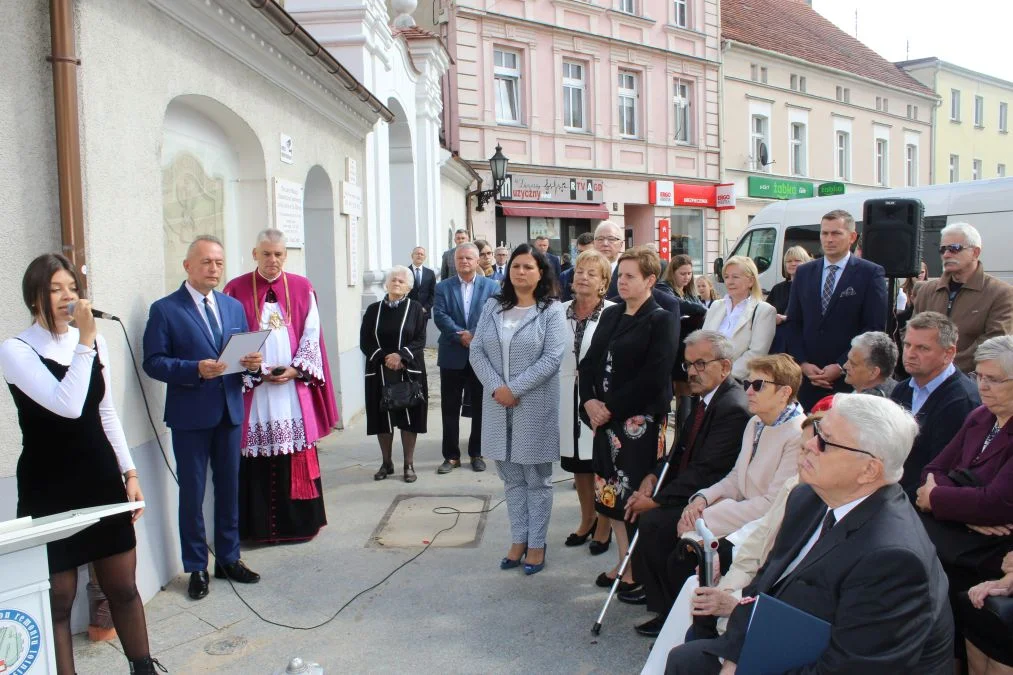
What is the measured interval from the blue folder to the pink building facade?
59.9 ft

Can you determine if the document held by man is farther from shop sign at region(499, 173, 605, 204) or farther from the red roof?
the red roof

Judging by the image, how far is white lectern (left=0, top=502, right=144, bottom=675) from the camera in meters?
2.41

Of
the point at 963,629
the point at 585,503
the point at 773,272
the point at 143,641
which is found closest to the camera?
the point at 963,629

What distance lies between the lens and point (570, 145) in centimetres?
2169

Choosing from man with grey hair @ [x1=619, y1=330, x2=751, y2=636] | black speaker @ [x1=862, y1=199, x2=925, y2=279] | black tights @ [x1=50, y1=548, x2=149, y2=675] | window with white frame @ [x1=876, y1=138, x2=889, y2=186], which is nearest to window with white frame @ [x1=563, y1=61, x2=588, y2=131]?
window with white frame @ [x1=876, y1=138, x2=889, y2=186]

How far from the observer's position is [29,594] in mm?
2512

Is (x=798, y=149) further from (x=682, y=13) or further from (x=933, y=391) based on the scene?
(x=933, y=391)

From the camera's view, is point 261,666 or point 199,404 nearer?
point 261,666

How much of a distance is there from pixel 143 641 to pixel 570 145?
19.8 metres

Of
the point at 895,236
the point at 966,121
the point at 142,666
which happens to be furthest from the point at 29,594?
the point at 966,121

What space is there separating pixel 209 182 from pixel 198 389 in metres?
2.11

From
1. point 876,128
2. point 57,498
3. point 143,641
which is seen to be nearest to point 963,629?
point 143,641

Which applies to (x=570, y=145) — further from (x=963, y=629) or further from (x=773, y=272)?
(x=963, y=629)

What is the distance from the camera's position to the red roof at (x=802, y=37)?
88.9 feet
